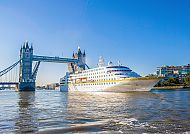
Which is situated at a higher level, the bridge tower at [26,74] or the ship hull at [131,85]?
the bridge tower at [26,74]

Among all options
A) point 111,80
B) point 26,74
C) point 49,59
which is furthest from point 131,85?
point 26,74

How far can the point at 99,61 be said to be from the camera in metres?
109

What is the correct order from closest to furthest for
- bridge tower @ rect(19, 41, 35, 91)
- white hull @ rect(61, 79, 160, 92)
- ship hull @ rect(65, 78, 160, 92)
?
ship hull @ rect(65, 78, 160, 92) < white hull @ rect(61, 79, 160, 92) < bridge tower @ rect(19, 41, 35, 91)

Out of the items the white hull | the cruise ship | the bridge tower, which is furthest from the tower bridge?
the white hull

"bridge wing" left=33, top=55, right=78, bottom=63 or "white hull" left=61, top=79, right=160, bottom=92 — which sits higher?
"bridge wing" left=33, top=55, right=78, bottom=63

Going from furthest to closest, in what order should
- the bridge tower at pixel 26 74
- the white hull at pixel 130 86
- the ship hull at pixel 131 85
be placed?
the bridge tower at pixel 26 74 < the white hull at pixel 130 86 < the ship hull at pixel 131 85

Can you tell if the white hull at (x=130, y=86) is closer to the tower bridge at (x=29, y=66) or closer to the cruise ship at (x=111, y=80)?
the cruise ship at (x=111, y=80)

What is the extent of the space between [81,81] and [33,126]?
8928cm

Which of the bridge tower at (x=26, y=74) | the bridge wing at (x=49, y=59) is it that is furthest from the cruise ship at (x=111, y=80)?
the bridge tower at (x=26, y=74)

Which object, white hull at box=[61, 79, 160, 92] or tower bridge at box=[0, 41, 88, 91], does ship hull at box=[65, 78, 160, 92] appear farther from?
tower bridge at box=[0, 41, 88, 91]

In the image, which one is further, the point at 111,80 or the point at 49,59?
the point at 49,59

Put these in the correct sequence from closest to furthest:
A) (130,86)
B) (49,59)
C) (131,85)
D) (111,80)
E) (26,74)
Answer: (131,85), (130,86), (111,80), (49,59), (26,74)

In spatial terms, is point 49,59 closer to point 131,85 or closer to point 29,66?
point 29,66

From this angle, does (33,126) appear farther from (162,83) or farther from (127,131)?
(162,83)
